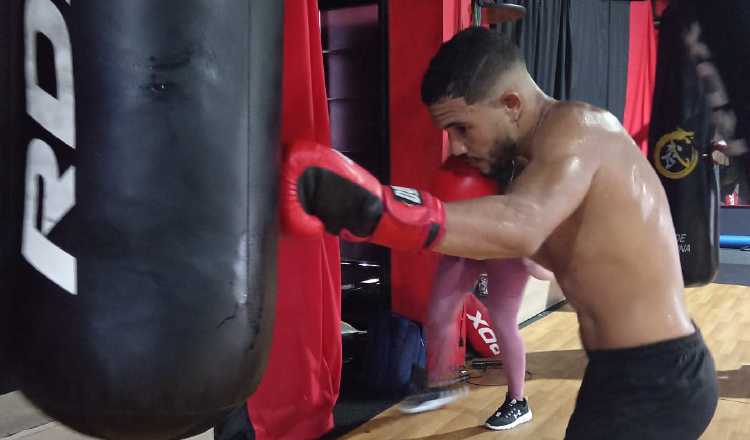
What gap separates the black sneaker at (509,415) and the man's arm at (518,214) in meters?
1.55

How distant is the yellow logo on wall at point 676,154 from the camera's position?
242 centimetres

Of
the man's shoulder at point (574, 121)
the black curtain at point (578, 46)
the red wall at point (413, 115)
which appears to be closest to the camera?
the man's shoulder at point (574, 121)

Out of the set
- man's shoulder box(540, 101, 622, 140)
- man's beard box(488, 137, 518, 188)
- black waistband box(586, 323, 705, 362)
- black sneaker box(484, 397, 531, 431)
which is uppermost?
man's shoulder box(540, 101, 622, 140)

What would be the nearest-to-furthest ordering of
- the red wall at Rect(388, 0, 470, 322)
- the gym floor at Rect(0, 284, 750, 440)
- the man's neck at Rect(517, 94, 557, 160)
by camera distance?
1. the man's neck at Rect(517, 94, 557, 160)
2. the gym floor at Rect(0, 284, 750, 440)
3. the red wall at Rect(388, 0, 470, 322)

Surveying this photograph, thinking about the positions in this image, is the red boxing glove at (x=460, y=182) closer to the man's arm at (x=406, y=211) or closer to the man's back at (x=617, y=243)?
the man's back at (x=617, y=243)

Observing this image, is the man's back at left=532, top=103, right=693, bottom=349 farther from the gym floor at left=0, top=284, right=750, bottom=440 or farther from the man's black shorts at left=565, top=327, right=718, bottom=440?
the gym floor at left=0, top=284, right=750, bottom=440

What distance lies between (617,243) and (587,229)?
0.05 m

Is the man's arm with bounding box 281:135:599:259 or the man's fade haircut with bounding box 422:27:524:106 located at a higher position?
the man's fade haircut with bounding box 422:27:524:106

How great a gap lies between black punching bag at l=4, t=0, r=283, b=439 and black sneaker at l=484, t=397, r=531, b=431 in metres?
1.73

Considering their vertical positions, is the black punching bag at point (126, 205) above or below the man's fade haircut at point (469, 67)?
below

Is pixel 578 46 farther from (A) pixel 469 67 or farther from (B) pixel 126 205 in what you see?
(B) pixel 126 205

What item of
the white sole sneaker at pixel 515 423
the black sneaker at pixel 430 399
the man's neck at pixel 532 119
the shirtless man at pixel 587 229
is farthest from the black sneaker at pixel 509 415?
the man's neck at pixel 532 119

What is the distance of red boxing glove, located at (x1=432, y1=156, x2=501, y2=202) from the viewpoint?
1.61m

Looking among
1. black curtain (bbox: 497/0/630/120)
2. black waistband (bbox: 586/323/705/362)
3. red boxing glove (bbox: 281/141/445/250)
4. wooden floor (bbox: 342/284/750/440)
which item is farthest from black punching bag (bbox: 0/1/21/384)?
black curtain (bbox: 497/0/630/120)
